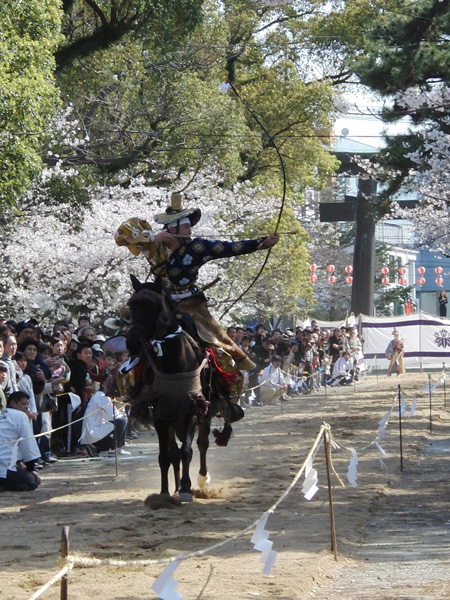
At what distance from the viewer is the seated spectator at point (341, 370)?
32.4 meters

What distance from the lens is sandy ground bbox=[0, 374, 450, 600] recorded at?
6867mm

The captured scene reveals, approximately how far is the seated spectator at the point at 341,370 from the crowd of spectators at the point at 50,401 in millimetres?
16480

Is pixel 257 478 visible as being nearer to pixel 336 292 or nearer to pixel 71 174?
pixel 71 174

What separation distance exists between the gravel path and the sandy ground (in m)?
0.01

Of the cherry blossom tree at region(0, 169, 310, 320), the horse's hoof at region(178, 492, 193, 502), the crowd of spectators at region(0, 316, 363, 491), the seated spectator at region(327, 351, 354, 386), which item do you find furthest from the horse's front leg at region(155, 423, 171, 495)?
the seated spectator at region(327, 351, 354, 386)

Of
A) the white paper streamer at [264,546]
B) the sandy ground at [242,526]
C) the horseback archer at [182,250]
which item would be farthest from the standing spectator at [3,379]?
the white paper streamer at [264,546]

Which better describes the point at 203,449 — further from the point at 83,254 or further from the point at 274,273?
the point at 274,273

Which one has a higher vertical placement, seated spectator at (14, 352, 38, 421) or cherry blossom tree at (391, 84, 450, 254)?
cherry blossom tree at (391, 84, 450, 254)

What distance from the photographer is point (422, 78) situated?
21359mm

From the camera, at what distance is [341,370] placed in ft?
106

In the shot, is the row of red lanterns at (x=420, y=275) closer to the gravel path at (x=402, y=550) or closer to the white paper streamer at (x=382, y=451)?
the white paper streamer at (x=382, y=451)

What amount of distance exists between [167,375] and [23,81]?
7.03 metres

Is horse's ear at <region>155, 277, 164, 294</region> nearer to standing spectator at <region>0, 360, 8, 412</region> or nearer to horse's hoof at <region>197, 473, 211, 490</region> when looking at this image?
horse's hoof at <region>197, 473, 211, 490</region>

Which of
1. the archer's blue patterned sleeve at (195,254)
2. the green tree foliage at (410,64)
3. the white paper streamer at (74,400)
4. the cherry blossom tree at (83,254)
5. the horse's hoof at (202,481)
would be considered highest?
the green tree foliage at (410,64)
